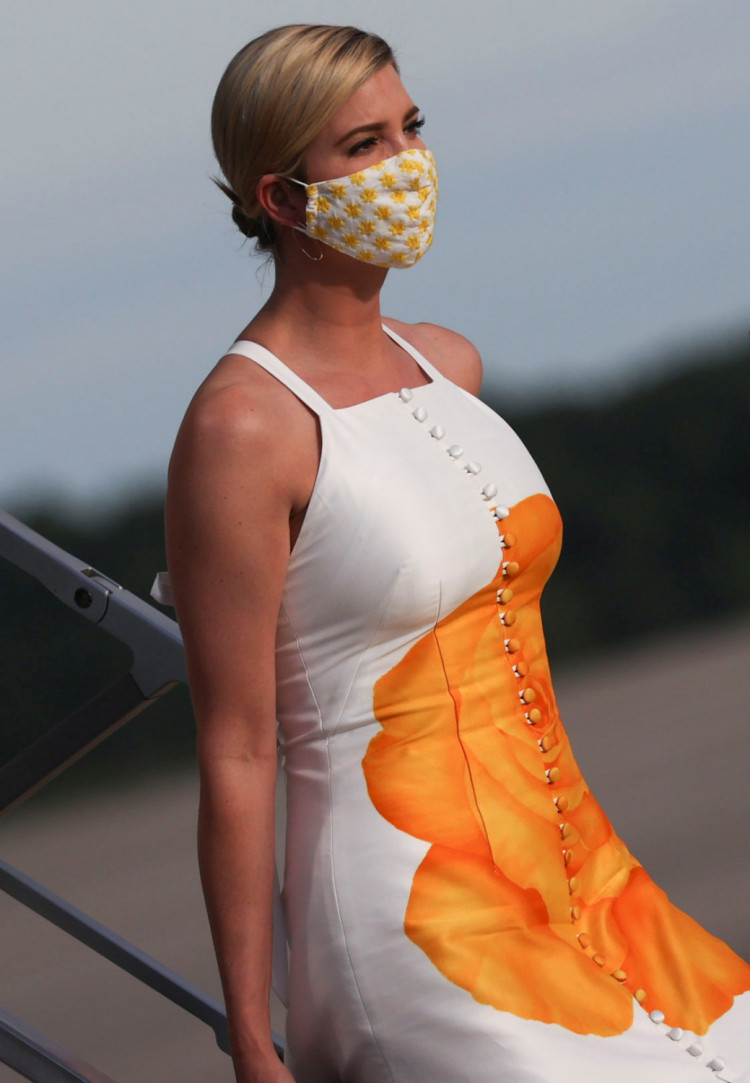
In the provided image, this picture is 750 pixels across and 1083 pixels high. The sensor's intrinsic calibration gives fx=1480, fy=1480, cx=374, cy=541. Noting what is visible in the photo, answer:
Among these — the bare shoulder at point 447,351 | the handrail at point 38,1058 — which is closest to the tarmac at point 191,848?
the handrail at point 38,1058

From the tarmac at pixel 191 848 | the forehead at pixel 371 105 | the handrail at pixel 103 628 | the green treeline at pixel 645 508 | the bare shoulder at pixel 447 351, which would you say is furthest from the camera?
the green treeline at pixel 645 508

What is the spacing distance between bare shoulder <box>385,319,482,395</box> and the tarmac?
5.18 feet

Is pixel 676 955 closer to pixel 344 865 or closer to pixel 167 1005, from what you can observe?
pixel 344 865

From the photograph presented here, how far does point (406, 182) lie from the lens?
4.67ft

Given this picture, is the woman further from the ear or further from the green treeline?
the green treeline

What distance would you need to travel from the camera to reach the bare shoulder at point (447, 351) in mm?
1619

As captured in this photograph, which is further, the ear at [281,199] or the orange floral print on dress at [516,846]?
the ear at [281,199]

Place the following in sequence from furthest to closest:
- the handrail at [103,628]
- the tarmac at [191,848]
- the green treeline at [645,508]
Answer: the green treeline at [645,508] → the tarmac at [191,848] → the handrail at [103,628]

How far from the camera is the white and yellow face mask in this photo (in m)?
1.38

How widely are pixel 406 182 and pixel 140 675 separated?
1.84 feet

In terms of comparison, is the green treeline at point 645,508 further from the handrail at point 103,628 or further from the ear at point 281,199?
the ear at point 281,199

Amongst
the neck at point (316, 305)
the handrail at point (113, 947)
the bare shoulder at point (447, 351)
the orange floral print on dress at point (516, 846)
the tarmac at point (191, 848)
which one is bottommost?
the tarmac at point (191, 848)

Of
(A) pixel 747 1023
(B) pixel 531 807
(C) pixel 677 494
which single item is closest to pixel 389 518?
(B) pixel 531 807

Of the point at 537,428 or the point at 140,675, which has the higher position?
the point at 140,675
